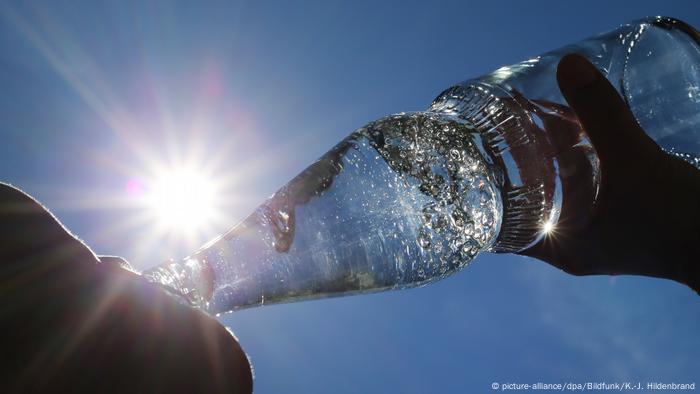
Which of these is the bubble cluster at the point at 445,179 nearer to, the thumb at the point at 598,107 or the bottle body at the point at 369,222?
the bottle body at the point at 369,222

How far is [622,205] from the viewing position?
935 mm

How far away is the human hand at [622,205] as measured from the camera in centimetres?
79

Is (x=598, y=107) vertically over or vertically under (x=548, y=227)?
over

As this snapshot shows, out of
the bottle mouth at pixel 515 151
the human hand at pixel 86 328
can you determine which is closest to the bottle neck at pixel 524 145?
the bottle mouth at pixel 515 151

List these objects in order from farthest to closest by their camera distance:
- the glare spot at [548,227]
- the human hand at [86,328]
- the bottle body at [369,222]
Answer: the glare spot at [548,227]
the bottle body at [369,222]
the human hand at [86,328]

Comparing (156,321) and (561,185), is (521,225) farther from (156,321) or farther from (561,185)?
(156,321)

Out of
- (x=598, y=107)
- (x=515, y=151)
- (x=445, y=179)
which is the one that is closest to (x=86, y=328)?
(x=445, y=179)

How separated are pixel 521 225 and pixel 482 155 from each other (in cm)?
17

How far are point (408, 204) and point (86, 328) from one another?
0.53 metres

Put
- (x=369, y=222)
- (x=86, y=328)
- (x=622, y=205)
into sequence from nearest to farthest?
(x=86, y=328), (x=369, y=222), (x=622, y=205)

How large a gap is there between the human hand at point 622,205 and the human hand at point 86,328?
707mm

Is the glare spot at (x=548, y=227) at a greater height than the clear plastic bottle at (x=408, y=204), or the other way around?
the clear plastic bottle at (x=408, y=204)

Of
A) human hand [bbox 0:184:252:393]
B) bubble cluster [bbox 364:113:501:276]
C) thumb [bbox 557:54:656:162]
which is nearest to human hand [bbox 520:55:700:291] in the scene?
thumb [bbox 557:54:656:162]

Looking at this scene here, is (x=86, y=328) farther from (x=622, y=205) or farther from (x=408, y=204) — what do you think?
(x=622, y=205)
